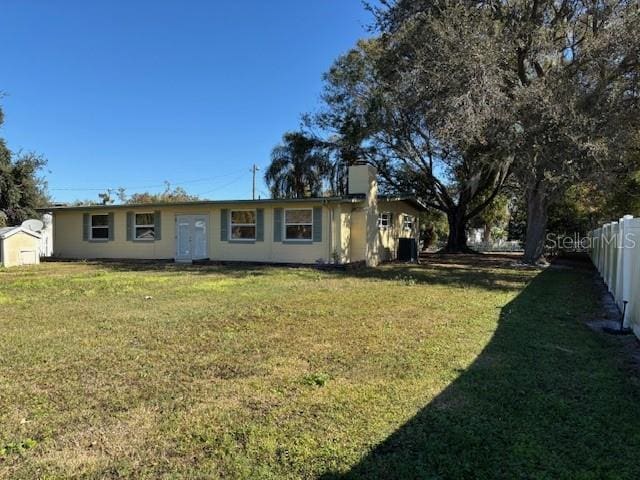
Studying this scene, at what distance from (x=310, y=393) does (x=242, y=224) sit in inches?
590

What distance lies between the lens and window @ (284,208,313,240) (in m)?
17.5

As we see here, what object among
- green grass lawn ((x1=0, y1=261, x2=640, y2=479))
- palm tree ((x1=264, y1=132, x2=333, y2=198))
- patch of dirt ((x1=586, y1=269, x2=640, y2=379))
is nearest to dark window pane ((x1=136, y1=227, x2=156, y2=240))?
palm tree ((x1=264, y1=132, x2=333, y2=198))

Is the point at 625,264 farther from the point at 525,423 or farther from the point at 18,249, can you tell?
the point at 18,249

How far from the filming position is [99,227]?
21.5 meters

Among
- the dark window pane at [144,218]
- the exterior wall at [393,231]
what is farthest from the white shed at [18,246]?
the exterior wall at [393,231]

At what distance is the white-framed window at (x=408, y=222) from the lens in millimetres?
23577

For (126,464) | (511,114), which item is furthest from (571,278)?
(126,464)

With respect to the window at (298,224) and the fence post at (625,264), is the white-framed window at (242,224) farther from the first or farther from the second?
the fence post at (625,264)

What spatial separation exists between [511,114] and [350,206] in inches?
257

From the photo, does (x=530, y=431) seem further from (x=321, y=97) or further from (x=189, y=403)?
(x=321, y=97)

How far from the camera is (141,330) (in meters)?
6.46

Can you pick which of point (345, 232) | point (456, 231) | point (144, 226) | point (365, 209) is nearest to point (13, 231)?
point (144, 226)

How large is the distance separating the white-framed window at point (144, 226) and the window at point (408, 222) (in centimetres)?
1177

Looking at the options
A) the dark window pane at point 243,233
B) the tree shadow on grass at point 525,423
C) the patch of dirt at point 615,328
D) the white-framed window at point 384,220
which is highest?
the white-framed window at point 384,220
